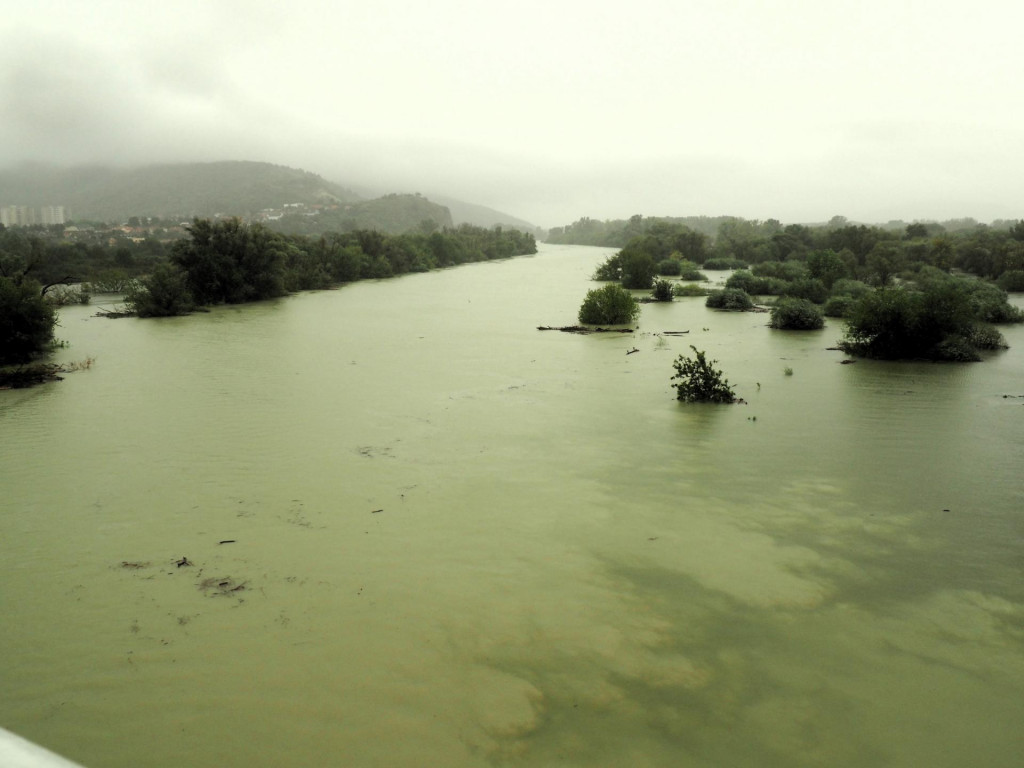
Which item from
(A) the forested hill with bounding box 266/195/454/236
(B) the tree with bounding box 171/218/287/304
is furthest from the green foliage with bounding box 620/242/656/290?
(A) the forested hill with bounding box 266/195/454/236

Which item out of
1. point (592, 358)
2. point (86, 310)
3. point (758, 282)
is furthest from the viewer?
point (758, 282)

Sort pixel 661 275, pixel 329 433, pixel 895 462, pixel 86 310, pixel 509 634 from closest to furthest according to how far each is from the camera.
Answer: pixel 509 634 → pixel 895 462 → pixel 329 433 → pixel 86 310 → pixel 661 275

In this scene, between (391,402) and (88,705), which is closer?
(88,705)

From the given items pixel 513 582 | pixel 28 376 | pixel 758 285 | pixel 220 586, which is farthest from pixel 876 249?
pixel 220 586

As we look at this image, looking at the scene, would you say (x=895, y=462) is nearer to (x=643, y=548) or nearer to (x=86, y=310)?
(x=643, y=548)

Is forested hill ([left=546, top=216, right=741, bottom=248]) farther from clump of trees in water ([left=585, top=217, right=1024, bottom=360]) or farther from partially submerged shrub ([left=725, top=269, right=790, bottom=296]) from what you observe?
partially submerged shrub ([left=725, top=269, right=790, bottom=296])

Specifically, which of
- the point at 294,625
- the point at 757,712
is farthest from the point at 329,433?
the point at 757,712
